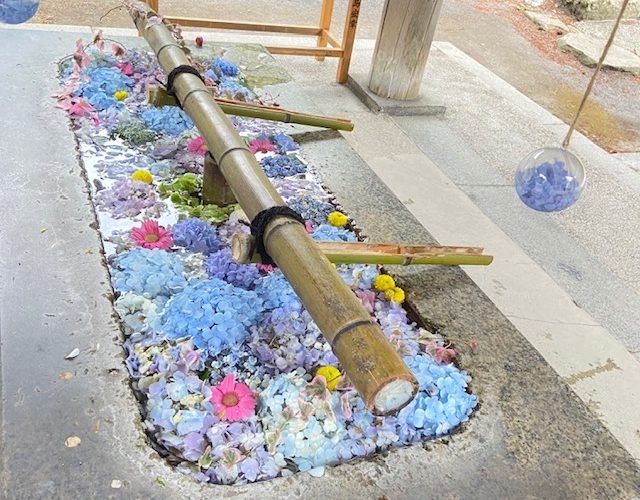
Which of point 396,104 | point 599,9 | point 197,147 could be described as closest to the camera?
point 197,147

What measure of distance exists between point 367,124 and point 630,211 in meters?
1.94

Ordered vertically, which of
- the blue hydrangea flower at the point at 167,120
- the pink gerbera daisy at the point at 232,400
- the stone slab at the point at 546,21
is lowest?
the stone slab at the point at 546,21

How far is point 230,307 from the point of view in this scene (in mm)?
1985

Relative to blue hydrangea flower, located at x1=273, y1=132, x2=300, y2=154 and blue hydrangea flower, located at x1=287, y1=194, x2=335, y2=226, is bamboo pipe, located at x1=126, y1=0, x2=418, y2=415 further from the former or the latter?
blue hydrangea flower, located at x1=273, y1=132, x2=300, y2=154

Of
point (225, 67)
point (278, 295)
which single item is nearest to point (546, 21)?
point (225, 67)

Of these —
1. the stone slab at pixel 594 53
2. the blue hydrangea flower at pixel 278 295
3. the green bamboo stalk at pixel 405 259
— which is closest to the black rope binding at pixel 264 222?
the green bamboo stalk at pixel 405 259

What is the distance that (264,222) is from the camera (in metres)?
1.79

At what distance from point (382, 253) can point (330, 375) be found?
0.50m

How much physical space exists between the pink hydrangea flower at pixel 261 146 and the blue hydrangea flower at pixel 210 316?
125cm

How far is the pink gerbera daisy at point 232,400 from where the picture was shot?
169 centimetres

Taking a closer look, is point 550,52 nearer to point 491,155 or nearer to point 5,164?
point 491,155

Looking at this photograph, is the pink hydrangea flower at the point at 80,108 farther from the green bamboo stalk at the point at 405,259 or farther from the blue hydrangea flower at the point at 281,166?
the green bamboo stalk at the point at 405,259

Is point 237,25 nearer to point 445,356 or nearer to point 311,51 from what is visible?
point 311,51

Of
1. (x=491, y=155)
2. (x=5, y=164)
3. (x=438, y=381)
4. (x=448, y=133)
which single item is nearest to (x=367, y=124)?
(x=448, y=133)
